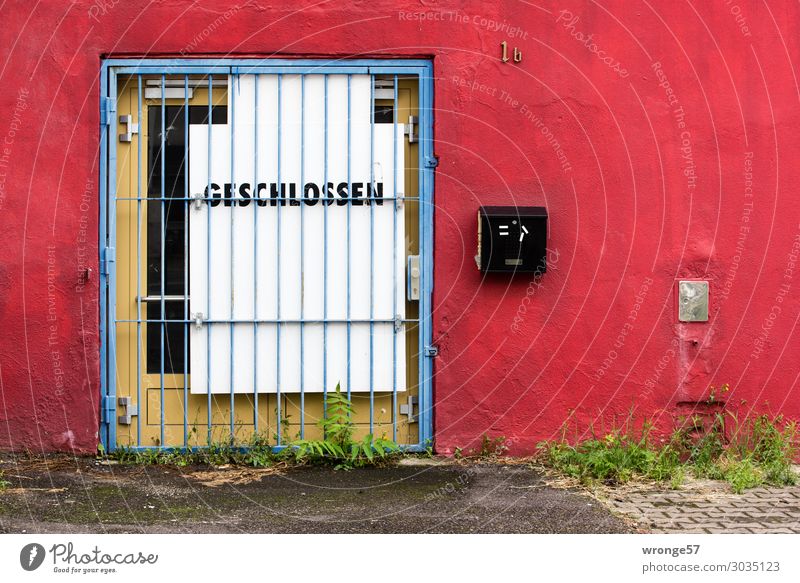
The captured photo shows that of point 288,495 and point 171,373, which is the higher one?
point 171,373

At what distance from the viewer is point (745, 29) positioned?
6.77 metres

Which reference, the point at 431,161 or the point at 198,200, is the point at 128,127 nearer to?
the point at 198,200

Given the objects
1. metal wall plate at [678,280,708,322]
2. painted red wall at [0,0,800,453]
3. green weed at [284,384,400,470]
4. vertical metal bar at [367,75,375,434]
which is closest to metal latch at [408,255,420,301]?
painted red wall at [0,0,800,453]

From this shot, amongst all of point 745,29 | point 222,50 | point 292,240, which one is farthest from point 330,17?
point 745,29

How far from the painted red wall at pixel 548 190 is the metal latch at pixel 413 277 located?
145 millimetres

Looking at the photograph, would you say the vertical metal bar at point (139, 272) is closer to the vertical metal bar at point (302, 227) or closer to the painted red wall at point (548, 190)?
the painted red wall at point (548, 190)

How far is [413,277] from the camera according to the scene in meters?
6.78

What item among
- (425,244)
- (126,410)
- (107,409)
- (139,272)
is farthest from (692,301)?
(107,409)

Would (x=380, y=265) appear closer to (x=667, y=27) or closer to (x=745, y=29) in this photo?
(x=667, y=27)

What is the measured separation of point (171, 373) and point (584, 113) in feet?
10.8

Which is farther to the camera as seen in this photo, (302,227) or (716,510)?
(302,227)

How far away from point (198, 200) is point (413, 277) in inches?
60.4

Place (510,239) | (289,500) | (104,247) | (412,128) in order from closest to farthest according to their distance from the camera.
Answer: (289,500), (510,239), (104,247), (412,128)

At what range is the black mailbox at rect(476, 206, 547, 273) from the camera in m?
6.58
